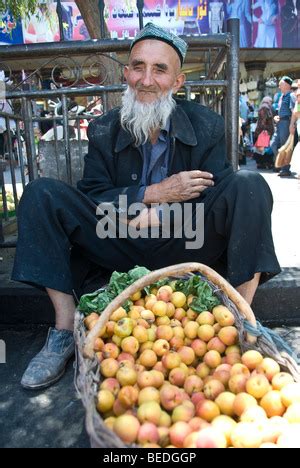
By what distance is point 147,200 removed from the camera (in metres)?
2.26

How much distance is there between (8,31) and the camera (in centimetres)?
1127

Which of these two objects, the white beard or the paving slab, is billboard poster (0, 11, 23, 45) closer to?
the white beard

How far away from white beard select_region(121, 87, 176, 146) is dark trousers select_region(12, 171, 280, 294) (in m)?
0.51

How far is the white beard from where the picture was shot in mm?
2367

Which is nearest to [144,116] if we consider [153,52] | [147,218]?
[153,52]

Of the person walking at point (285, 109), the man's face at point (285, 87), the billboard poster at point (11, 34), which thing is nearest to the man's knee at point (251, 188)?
the person walking at point (285, 109)

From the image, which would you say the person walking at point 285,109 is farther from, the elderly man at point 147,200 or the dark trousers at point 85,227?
the dark trousers at point 85,227

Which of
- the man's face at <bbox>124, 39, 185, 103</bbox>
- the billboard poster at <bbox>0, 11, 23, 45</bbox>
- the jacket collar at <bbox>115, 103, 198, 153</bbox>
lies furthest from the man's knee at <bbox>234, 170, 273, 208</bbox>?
the billboard poster at <bbox>0, 11, 23, 45</bbox>

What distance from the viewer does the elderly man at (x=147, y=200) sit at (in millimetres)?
2037

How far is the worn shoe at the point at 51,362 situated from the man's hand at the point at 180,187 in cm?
81

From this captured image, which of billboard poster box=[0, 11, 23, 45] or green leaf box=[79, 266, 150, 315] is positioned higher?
billboard poster box=[0, 11, 23, 45]

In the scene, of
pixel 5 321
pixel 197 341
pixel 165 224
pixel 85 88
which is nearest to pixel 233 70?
pixel 85 88

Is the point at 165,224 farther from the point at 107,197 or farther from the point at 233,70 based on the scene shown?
the point at 233,70

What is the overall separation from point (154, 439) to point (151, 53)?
1926mm
